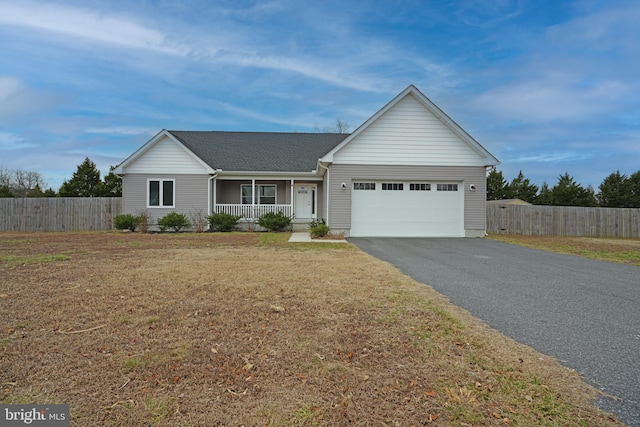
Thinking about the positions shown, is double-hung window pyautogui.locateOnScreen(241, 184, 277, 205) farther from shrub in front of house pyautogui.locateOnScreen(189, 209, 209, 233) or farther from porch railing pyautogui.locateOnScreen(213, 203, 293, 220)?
shrub in front of house pyautogui.locateOnScreen(189, 209, 209, 233)

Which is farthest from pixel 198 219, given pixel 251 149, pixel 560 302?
pixel 560 302

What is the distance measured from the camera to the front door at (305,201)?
772 inches

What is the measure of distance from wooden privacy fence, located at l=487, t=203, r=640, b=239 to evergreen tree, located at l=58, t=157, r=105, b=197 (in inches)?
1126

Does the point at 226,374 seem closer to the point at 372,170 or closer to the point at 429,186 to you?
the point at 372,170

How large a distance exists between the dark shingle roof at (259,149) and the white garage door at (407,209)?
4424mm

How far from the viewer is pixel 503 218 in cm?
1998

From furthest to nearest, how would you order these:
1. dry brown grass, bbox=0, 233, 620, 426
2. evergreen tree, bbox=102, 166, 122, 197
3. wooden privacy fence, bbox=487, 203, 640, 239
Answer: evergreen tree, bbox=102, 166, 122, 197 < wooden privacy fence, bbox=487, 203, 640, 239 < dry brown grass, bbox=0, 233, 620, 426

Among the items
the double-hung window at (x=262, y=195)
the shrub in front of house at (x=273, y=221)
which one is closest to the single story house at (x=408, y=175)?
the shrub in front of house at (x=273, y=221)

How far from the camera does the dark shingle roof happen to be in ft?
61.1

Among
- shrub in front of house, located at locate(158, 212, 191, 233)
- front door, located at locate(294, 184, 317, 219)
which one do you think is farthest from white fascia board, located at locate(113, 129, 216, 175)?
front door, located at locate(294, 184, 317, 219)

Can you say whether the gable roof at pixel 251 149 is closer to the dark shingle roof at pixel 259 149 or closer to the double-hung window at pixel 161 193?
the dark shingle roof at pixel 259 149

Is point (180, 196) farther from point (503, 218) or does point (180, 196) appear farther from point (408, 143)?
point (503, 218)

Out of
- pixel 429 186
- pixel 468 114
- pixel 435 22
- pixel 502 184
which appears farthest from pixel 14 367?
pixel 502 184

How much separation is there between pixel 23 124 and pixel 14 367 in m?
27.7
